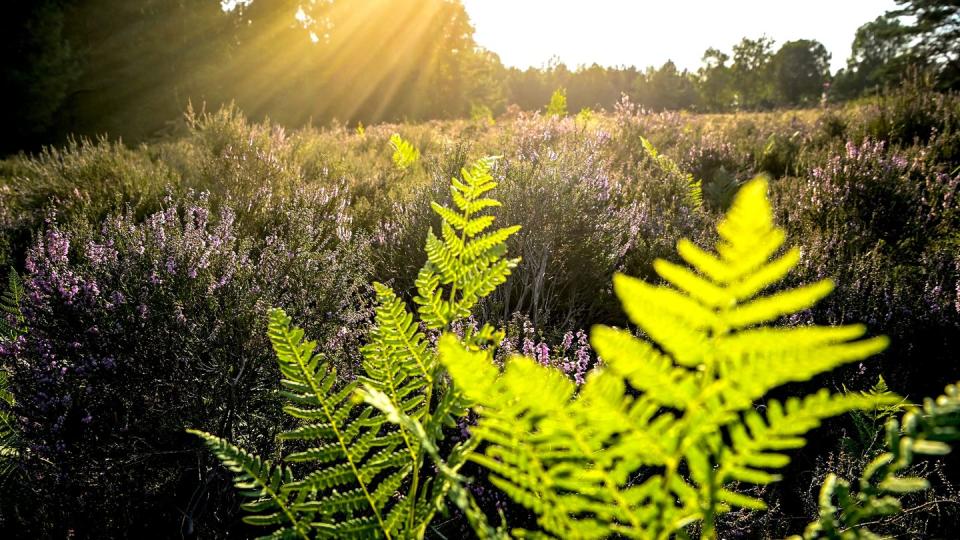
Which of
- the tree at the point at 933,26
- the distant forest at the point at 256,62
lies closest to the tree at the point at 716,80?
the distant forest at the point at 256,62

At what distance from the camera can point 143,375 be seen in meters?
1.71

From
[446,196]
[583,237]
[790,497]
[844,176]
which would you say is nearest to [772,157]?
[844,176]

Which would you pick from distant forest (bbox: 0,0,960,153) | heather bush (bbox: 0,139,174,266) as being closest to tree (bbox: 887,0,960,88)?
distant forest (bbox: 0,0,960,153)

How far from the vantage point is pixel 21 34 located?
15.0 metres

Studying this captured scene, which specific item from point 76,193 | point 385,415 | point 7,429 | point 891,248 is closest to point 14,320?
point 7,429

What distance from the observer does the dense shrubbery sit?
62.7 inches

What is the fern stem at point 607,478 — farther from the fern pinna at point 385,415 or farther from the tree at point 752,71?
the tree at point 752,71

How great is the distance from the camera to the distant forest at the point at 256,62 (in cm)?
1552

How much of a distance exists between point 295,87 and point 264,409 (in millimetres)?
26008

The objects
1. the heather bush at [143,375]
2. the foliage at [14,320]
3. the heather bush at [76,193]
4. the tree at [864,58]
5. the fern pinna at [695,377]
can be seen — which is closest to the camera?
the fern pinna at [695,377]

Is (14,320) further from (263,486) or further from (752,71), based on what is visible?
(752,71)

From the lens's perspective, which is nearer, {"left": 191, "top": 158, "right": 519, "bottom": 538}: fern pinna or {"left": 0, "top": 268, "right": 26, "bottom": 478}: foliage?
{"left": 191, "top": 158, "right": 519, "bottom": 538}: fern pinna

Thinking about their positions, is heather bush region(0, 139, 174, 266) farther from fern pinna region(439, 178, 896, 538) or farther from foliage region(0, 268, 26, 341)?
fern pinna region(439, 178, 896, 538)

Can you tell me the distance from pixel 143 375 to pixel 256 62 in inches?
991
